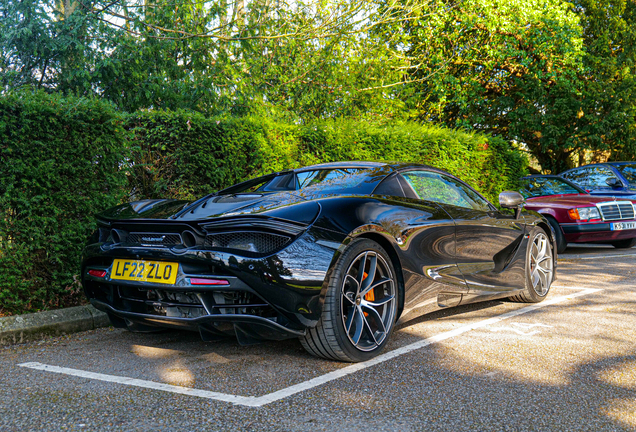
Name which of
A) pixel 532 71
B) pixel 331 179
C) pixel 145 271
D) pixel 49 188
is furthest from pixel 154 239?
pixel 532 71

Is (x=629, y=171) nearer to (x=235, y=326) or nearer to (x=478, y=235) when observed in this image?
(x=478, y=235)

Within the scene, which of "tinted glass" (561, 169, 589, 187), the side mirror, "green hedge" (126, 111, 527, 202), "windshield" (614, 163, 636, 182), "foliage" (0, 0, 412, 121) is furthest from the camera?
"tinted glass" (561, 169, 589, 187)

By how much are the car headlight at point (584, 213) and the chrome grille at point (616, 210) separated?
116 millimetres

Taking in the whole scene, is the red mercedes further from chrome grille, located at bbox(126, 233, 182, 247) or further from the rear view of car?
chrome grille, located at bbox(126, 233, 182, 247)

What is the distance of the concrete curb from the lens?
4320mm

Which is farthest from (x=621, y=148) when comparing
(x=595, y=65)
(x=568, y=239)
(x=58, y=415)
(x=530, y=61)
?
(x=58, y=415)

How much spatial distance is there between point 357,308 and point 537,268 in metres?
2.77

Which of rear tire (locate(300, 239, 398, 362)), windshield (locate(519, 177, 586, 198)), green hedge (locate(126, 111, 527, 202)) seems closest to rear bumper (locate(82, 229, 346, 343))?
rear tire (locate(300, 239, 398, 362))

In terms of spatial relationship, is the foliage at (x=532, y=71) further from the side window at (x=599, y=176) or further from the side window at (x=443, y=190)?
the side window at (x=443, y=190)

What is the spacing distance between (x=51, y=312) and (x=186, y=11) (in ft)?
20.2

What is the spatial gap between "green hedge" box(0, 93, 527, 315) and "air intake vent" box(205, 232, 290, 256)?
212cm

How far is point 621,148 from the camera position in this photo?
20609 millimetres

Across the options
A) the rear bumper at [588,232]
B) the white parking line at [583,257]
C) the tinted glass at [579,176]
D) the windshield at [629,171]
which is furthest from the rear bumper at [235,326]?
the windshield at [629,171]

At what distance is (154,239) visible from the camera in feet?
12.0
